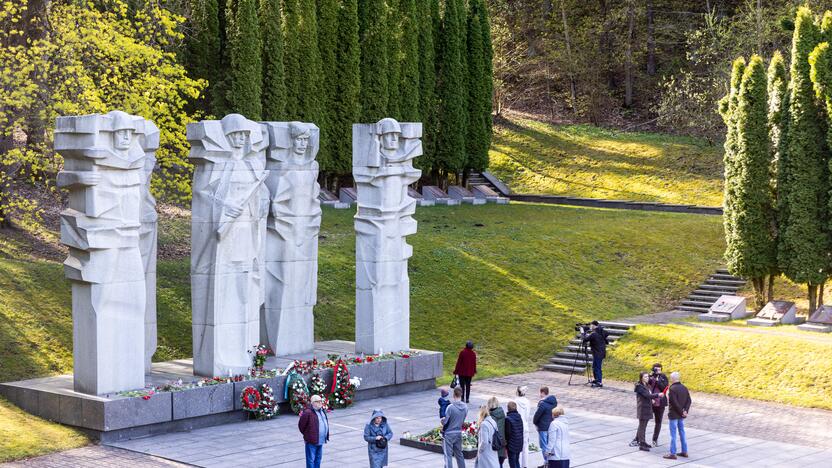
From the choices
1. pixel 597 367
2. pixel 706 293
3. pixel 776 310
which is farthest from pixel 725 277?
pixel 597 367

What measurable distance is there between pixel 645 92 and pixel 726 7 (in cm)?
584

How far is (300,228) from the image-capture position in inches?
945

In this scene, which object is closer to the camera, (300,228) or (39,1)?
(300,228)

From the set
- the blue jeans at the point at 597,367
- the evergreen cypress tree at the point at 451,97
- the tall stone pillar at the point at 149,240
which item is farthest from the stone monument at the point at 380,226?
the evergreen cypress tree at the point at 451,97

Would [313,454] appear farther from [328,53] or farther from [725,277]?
[328,53]

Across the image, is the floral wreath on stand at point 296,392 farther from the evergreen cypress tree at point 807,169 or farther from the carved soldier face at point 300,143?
the evergreen cypress tree at point 807,169

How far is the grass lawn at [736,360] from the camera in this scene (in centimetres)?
2475

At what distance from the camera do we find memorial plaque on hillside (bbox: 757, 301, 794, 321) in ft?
98.4

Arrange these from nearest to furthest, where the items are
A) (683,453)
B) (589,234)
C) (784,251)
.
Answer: (683,453)
(784,251)
(589,234)

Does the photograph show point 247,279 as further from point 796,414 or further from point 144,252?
point 796,414

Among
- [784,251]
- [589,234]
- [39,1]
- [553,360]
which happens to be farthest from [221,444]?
[589,234]

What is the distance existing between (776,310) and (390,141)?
1239 centimetres

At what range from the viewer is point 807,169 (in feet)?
97.2

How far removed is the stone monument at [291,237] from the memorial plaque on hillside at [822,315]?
13221 mm
